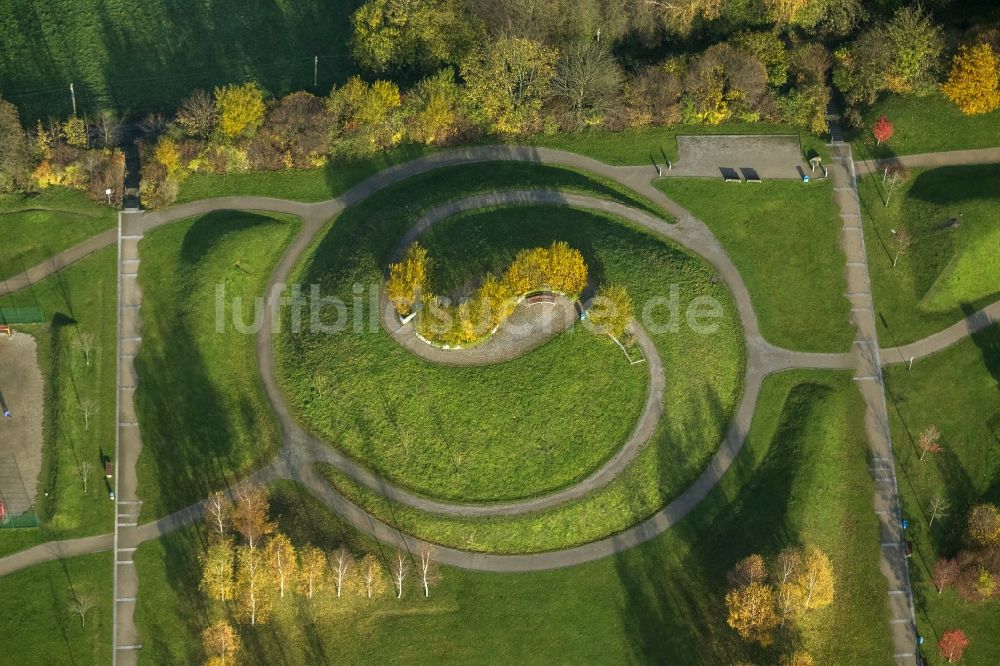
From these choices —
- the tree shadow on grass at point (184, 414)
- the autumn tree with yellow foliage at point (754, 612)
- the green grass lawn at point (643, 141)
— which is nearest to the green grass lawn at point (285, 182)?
the tree shadow on grass at point (184, 414)

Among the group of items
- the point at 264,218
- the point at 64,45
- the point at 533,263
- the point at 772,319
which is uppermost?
the point at 64,45

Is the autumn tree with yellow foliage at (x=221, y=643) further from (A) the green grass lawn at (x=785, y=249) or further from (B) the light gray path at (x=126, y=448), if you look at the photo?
(A) the green grass lawn at (x=785, y=249)

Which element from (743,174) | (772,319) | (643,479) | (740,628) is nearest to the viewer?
(740,628)

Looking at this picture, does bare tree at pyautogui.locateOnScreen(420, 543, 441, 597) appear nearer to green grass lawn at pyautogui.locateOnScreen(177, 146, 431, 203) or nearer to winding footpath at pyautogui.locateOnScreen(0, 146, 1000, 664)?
winding footpath at pyautogui.locateOnScreen(0, 146, 1000, 664)

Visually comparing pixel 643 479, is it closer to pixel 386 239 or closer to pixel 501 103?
pixel 386 239

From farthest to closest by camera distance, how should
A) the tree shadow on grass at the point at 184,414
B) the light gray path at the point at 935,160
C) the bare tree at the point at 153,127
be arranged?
→ 1. the light gray path at the point at 935,160
2. the bare tree at the point at 153,127
3. the tree shadow on grass at the point at 184,414

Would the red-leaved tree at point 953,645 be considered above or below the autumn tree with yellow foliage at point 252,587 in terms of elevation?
below

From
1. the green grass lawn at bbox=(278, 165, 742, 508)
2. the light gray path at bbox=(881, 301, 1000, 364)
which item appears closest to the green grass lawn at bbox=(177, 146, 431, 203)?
the green grass lawn at bbox=(278, 165, 742, 508)

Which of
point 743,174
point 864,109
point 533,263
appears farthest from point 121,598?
point 864,109
